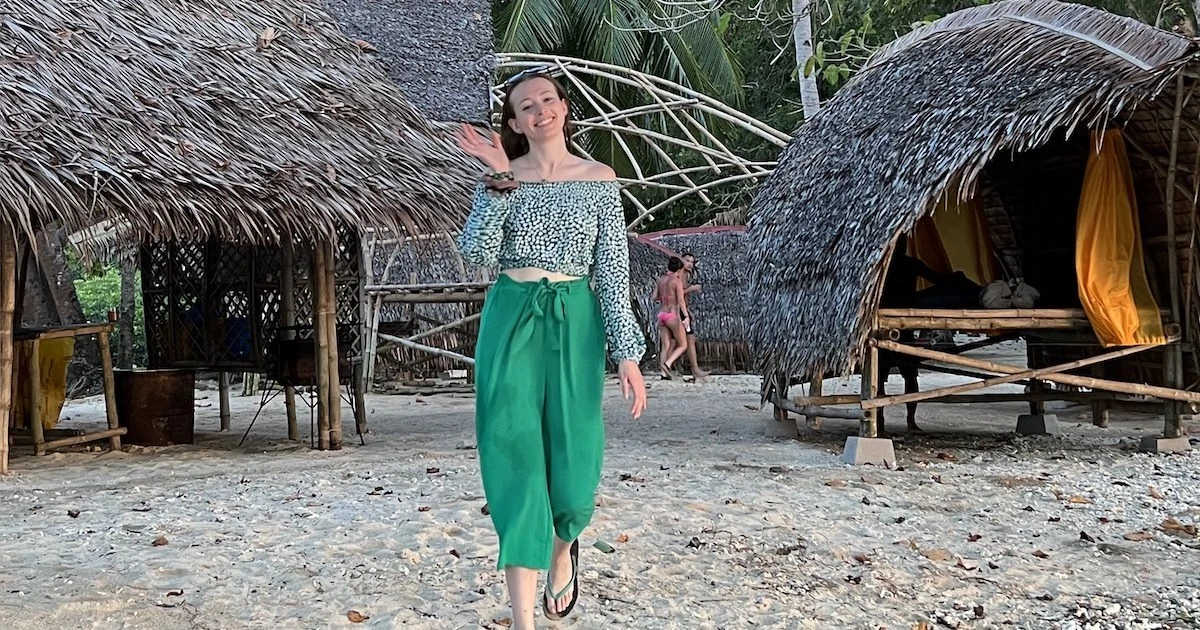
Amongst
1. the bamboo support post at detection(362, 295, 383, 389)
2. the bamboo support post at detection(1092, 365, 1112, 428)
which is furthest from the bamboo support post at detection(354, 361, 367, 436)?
the bamboo support post at detection(1092, 365, 1112, 428)

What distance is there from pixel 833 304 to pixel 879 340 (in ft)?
1.08

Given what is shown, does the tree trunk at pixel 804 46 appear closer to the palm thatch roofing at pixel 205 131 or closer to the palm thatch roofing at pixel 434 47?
the palm thatch roofing at pixel 434 47

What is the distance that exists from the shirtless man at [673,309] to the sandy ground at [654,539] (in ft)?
17.0

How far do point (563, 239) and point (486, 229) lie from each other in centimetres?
21

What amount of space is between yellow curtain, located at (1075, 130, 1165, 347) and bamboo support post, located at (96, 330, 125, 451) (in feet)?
19.2

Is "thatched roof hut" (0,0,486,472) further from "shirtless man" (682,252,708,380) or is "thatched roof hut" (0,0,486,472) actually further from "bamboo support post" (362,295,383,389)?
"shirtless man" (682,252,708,380)

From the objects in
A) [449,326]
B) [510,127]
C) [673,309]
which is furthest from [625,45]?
[510,127]

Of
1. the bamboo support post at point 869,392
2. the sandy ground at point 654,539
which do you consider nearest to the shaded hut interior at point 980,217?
the bamboo support post at point 869,392

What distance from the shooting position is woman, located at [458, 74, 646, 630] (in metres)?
3.17

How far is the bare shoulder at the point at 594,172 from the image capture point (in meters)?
3.37

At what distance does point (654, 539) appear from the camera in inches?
188

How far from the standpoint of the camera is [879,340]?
22.9ft

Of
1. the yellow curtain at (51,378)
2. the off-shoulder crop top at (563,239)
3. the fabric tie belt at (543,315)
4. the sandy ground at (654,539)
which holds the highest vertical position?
the off-shoulder crop top at (563,239)

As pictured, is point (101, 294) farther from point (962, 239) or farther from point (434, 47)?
point (962, 239)
